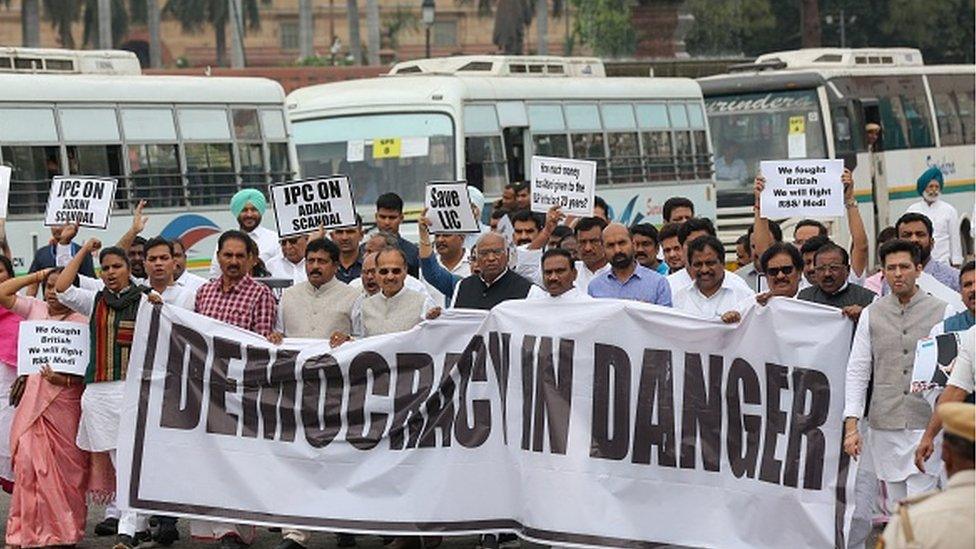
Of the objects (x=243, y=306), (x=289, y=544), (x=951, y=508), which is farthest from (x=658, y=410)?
(x=951, y=508)

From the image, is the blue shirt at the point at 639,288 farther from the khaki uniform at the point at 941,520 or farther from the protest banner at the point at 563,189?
the khaki uniform at the point at 941,520

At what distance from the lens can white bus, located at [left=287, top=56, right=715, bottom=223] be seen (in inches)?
902

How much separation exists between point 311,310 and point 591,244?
79.6 inches

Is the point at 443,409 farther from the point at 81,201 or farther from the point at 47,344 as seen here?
the point at 81,201

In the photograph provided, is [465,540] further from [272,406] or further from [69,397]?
[69,397]

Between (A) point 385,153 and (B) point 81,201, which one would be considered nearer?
(B) point 81,201

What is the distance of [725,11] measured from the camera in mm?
63688

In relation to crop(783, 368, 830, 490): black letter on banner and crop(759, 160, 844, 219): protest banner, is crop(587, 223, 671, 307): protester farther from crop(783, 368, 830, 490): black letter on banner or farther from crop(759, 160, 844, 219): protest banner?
crop(783, 368, 830, 490): black letter on banner

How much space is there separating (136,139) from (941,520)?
666 inches

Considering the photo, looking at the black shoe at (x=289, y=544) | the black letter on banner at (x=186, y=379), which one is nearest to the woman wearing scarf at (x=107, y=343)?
the black letter on banner at (x=186, y=379)

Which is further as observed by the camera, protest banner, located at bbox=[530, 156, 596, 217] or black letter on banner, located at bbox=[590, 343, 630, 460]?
protest banner, located at bbox=[530, 156, 596, 217]

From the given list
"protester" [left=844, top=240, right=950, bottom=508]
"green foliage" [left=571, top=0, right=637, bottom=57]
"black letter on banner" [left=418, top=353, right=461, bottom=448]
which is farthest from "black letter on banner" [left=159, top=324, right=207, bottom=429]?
"green foliage" [left=571, top=0, right=637, bottom=57]

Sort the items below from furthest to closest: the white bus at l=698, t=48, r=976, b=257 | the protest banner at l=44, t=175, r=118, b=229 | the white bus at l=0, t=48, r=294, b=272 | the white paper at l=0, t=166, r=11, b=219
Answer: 1. the white bus at l=698, t=48, r=976, b=257
2. the white bus at l=0, t=48, r=294, b=272
3. the white paper at l=0, t=166, r=11, b=219
4. the protest banner at l=44, t=175, r=118, b=229

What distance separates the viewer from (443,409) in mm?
10391
